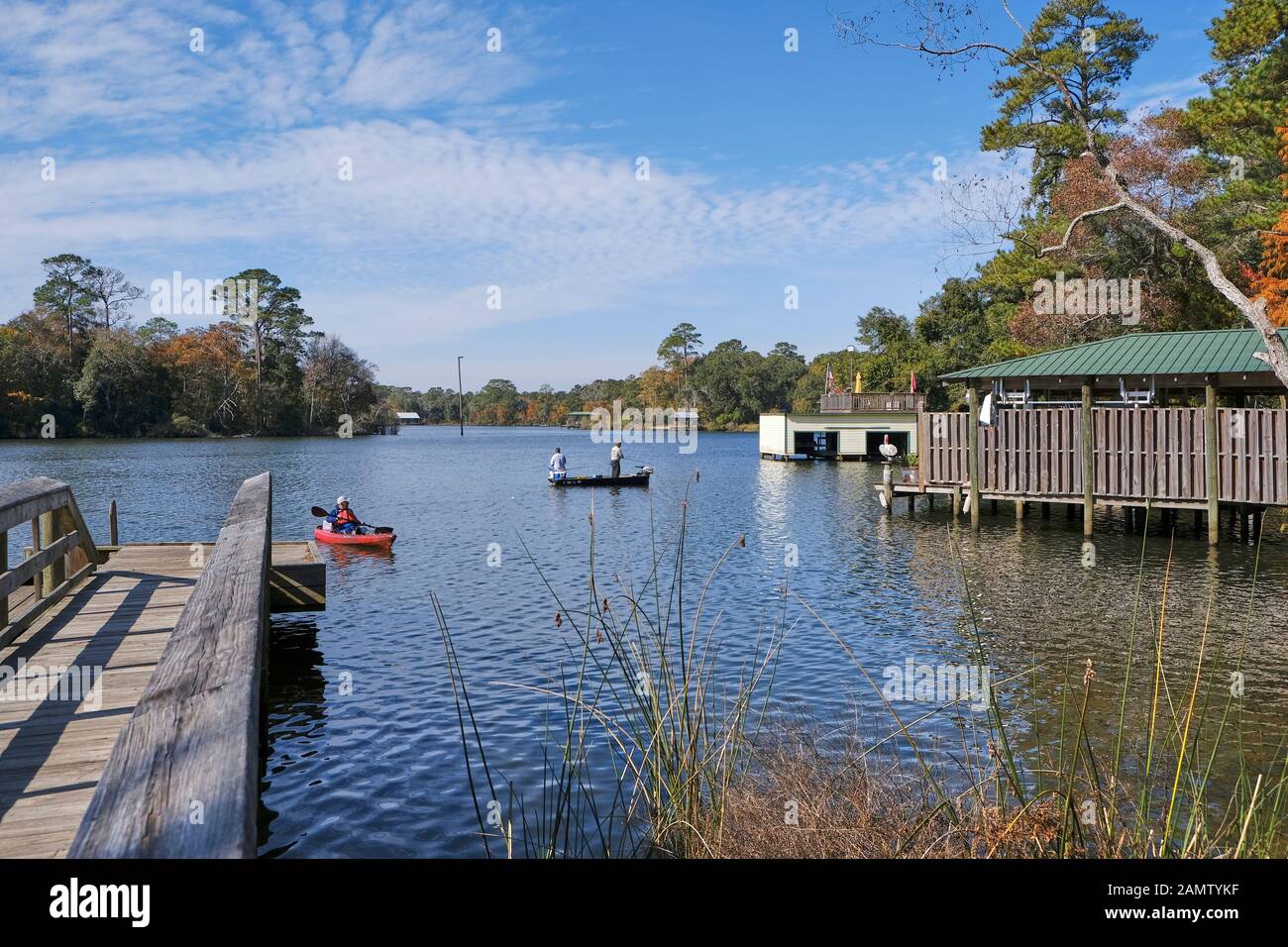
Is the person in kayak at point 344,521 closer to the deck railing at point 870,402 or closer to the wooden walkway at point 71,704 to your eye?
the wooden walkway at point 71,704

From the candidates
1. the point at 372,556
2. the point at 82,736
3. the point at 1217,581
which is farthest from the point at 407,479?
the point at 82,736

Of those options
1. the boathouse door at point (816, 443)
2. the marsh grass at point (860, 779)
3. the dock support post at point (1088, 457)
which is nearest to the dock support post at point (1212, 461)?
the dock support post at point (1088, 457)

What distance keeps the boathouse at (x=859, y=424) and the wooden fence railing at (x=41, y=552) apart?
5239cm

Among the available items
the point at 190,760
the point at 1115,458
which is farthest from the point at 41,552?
the point at 1115,458

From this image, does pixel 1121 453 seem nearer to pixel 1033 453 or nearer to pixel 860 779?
pixel 1033 453

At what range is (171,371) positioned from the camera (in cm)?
9981

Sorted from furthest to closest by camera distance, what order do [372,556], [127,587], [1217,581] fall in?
[372,556] < [1217,581] < [127,587]

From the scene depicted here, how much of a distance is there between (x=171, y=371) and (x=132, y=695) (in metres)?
104
